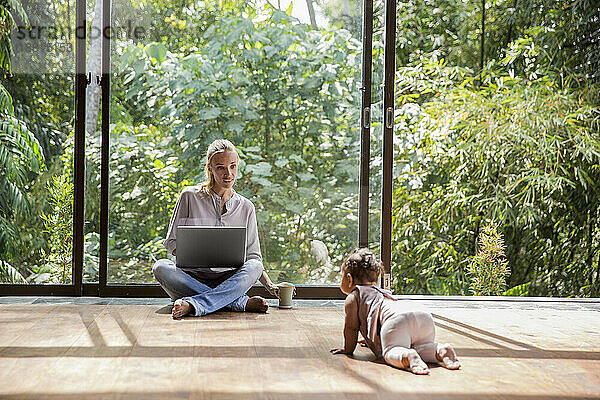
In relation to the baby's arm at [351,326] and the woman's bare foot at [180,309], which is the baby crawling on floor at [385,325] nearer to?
the baby's arm at [351,326]

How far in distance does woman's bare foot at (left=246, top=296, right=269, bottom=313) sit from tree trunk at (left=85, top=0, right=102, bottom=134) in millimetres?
1409

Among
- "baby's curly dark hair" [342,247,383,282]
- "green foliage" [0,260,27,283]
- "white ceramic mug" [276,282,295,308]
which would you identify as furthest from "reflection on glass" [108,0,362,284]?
"baby's curly dark hair" [342,247,383,282]

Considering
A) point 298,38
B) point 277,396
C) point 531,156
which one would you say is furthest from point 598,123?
point 277,396

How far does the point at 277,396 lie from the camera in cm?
218

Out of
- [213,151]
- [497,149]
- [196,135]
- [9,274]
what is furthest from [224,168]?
[497,149]

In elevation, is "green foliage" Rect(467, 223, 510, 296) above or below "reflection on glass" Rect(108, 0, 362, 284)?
below

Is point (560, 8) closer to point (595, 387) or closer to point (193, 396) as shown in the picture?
point (595, 387)

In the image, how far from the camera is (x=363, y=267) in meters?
2.87

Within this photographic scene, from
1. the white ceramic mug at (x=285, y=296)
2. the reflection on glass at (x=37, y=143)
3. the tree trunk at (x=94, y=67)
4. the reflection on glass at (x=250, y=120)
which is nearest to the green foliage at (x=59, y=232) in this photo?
the reflection on glass at (x=37, y=143)

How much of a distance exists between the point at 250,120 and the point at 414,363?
7.66 feet

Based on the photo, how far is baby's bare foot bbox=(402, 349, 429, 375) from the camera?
2.48m

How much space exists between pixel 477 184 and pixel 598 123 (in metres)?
0.92

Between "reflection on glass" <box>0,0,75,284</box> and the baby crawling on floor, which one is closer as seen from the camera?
the baby crawling on floor

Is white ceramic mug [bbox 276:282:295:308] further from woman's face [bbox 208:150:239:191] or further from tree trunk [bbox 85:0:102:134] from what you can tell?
tree trunk [bbox 85:0:102:134]
